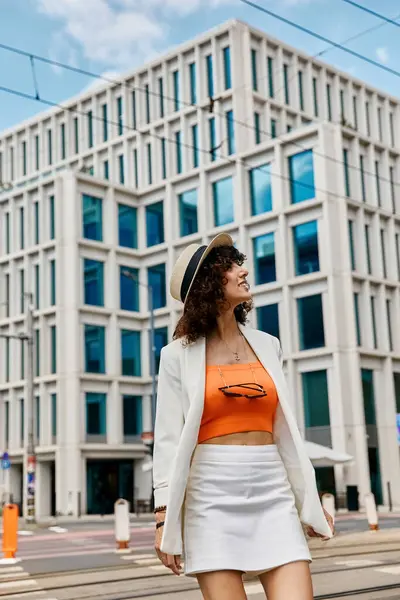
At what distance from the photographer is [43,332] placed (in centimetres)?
4719

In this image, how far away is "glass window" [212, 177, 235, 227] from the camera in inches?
1817

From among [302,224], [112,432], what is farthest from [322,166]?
[112,432]

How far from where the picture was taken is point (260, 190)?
44.9 meters

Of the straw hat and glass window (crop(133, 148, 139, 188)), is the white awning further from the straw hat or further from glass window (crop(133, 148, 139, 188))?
glass window (crop(133, 148, 139, 188))

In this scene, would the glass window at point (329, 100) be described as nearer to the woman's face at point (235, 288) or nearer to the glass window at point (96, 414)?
the glass window at point (96, 414)

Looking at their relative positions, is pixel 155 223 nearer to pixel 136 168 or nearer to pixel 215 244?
pixel 136 168

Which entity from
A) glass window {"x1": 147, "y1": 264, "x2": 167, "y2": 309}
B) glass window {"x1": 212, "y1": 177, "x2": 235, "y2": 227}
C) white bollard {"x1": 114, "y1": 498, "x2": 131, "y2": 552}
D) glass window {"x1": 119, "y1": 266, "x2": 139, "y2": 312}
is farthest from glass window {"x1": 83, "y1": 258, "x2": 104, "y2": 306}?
white bollard {"x1": 114, "y1": 498, "x2": 131, "y2": 552}

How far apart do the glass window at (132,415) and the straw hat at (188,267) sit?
43343 mm

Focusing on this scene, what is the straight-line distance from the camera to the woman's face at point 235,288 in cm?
364

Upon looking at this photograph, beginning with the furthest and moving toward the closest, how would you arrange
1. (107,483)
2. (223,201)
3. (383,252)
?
(223,201) → (107,483) → (383,252)

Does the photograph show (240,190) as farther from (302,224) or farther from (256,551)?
(256,551)

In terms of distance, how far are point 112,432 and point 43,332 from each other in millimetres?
6666

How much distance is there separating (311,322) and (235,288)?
38182 mm

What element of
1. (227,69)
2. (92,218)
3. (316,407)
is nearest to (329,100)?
(227,69)
